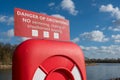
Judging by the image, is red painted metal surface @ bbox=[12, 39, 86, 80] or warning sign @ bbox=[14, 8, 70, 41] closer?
red painted metal surface @ bbox=[12, 39, 86, 80]

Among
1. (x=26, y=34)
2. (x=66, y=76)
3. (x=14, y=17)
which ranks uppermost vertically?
(x=14, y=17)

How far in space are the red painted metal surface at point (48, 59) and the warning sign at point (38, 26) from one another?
7.2 inches

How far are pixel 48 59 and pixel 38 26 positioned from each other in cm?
48

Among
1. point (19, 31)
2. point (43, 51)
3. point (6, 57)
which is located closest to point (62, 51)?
point (43, 51)

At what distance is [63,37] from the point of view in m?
3.94

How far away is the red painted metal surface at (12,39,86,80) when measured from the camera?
321 centimetres

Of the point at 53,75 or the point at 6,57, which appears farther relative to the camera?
the point at 6,57

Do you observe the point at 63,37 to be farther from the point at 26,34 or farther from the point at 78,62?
the point at 26,34

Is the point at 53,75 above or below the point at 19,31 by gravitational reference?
below

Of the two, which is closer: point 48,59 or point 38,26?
point 48,59

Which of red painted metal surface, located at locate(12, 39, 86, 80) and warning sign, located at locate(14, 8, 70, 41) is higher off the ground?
warning sign, located at locate(14, 8, 70, 41)

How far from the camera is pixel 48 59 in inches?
135

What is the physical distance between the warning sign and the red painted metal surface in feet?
0.60

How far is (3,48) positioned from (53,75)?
63.6 m
